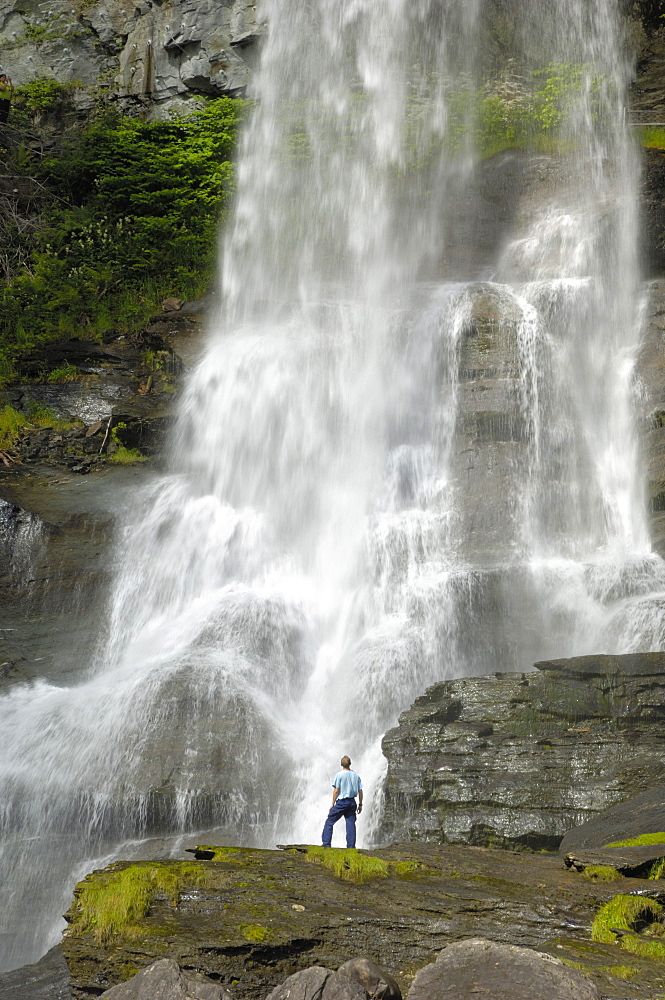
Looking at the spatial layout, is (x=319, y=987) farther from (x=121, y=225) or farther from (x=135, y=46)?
(x=135, y=46)

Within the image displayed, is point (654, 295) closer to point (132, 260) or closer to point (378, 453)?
point (378, 453)

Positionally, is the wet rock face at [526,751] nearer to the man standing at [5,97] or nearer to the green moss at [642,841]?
the green moss at [642,841]

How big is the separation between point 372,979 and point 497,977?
2.31 feet

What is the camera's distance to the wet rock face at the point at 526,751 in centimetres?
895

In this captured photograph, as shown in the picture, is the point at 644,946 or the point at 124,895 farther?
the point at 124,895

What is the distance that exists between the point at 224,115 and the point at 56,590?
771 inches

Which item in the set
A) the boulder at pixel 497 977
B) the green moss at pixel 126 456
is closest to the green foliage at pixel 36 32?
the green moss at pixel 126 456

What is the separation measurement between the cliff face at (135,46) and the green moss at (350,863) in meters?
27.7

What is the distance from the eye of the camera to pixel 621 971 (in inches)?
190

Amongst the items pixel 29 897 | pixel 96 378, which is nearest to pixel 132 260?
pixel 96 378

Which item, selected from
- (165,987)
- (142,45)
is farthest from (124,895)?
(142,45)

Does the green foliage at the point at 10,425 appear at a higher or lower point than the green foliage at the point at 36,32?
lower

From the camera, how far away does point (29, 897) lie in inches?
370

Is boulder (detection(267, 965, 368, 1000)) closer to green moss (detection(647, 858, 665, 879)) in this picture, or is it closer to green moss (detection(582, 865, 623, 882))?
green moss (detection(582, 865, 623, 882))
